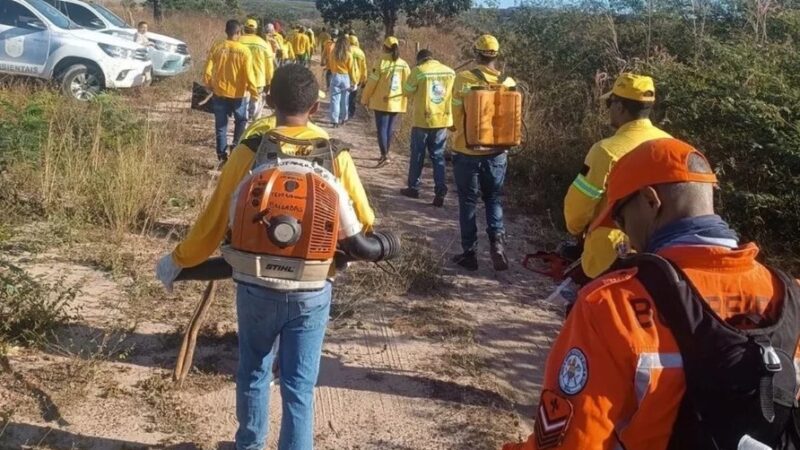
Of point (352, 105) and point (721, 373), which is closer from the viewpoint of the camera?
point (721, 373)

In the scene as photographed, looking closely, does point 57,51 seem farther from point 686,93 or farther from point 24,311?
point 686,93

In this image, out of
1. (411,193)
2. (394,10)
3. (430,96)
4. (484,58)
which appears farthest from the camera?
(394,10)

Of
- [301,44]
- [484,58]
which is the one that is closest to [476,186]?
[484,58]

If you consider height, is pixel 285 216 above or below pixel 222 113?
above

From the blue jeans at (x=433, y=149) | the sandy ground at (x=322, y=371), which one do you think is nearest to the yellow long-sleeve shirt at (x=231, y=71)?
the blue jeans at (x=433, y=149)

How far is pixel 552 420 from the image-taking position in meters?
1.57

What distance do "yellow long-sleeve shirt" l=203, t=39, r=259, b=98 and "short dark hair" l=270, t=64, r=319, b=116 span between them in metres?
5.98

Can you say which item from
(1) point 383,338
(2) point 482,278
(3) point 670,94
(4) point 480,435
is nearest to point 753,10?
(3) point 670,94

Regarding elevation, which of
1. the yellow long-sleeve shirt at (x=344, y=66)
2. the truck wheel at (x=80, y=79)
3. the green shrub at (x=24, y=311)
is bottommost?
the green shrub at (x=24, y=311)

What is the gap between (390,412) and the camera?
4.19 meters

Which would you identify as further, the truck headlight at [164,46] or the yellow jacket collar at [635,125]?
the truck headlight at [164,46]

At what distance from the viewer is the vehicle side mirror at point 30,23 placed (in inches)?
491

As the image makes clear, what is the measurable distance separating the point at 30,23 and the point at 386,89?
6354mm

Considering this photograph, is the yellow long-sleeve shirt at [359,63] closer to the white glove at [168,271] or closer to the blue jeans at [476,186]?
the blue jeans at [476,186]
